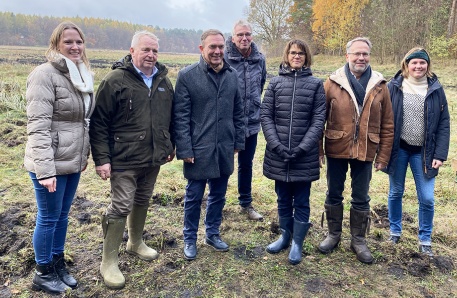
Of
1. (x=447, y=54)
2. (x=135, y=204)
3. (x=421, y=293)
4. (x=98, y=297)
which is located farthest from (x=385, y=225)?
(x=447, y=54)

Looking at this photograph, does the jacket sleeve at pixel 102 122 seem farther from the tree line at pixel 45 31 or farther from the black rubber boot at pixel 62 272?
the tree line at pixel 45 31

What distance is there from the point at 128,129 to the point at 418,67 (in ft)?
9.20

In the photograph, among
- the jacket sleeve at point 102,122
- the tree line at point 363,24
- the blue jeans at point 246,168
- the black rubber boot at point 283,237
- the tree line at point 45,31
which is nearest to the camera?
the jacket sleeve at point 102,122

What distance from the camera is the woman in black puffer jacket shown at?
3338 millimetres

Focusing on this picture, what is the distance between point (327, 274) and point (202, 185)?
4.72ft

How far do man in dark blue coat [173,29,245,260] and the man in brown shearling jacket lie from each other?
962 mm

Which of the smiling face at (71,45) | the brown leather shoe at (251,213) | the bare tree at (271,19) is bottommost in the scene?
the brown leather shoe at (251,213)

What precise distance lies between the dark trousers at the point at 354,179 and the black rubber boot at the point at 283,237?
50 centimetres

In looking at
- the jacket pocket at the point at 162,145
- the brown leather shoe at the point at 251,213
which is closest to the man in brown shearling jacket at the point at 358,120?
the brown leather shoe at the point at 251,213

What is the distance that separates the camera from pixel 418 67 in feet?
11.6

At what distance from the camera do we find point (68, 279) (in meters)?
3.11

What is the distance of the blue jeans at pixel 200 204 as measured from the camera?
138 inches

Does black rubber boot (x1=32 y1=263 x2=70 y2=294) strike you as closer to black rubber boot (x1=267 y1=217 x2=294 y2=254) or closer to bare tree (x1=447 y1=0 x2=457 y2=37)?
black rubber boot (x1=267 y1=217 x2=294 y2=254)

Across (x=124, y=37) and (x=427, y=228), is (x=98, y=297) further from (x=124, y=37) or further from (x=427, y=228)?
(x=124, y=37)
